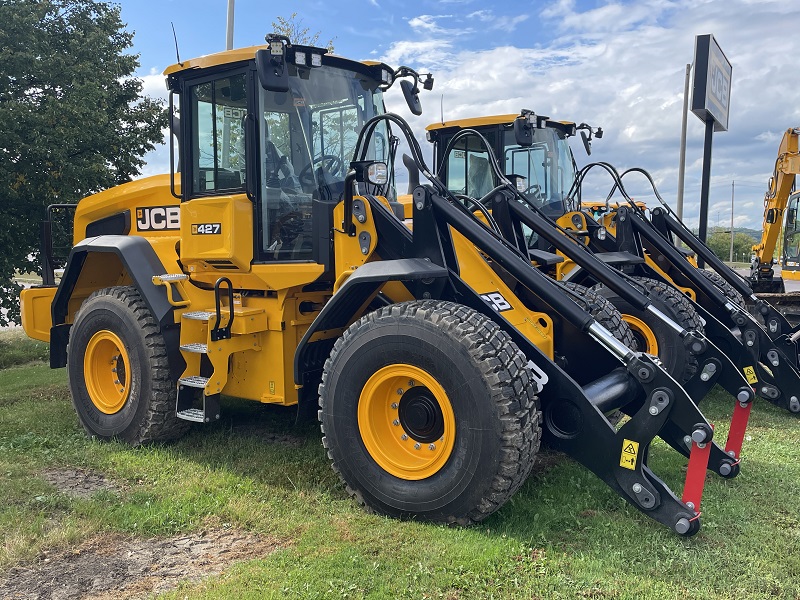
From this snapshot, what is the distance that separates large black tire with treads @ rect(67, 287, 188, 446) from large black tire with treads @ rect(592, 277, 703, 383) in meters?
3.79

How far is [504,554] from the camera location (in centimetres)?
337

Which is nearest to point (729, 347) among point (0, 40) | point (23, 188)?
point (23, 188)

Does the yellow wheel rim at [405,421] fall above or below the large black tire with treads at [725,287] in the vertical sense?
below

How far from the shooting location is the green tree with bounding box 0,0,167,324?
961 centimetres

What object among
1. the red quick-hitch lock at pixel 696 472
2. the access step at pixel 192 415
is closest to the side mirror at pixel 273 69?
the access step at pixel 192 415

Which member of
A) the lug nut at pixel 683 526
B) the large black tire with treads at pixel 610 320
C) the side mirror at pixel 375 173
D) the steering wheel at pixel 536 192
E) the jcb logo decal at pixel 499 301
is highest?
the steering wheel at pixel 536 192

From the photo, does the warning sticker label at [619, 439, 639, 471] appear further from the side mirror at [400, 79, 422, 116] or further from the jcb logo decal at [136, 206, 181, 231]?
the jcb logo decal at [136, 206, 181, 231]

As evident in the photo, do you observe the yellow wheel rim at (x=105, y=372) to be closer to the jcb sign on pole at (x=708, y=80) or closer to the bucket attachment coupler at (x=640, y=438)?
the bucket attachment coupler at (x=640, y=438)

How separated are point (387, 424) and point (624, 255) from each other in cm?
406

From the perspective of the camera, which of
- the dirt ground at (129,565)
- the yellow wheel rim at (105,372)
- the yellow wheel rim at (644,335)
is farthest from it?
the yellow wheel rim at (644,335)

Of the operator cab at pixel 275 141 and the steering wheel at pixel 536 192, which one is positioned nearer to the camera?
the operator cab at pixel 275 141

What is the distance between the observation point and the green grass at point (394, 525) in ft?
10.4

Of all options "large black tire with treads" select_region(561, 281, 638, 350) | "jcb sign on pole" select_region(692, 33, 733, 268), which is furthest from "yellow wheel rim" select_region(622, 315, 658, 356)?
"jcb sign on pole" select_region(692, 33, 733, 268)

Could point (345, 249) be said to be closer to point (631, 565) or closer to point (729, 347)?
point (631, 565)
